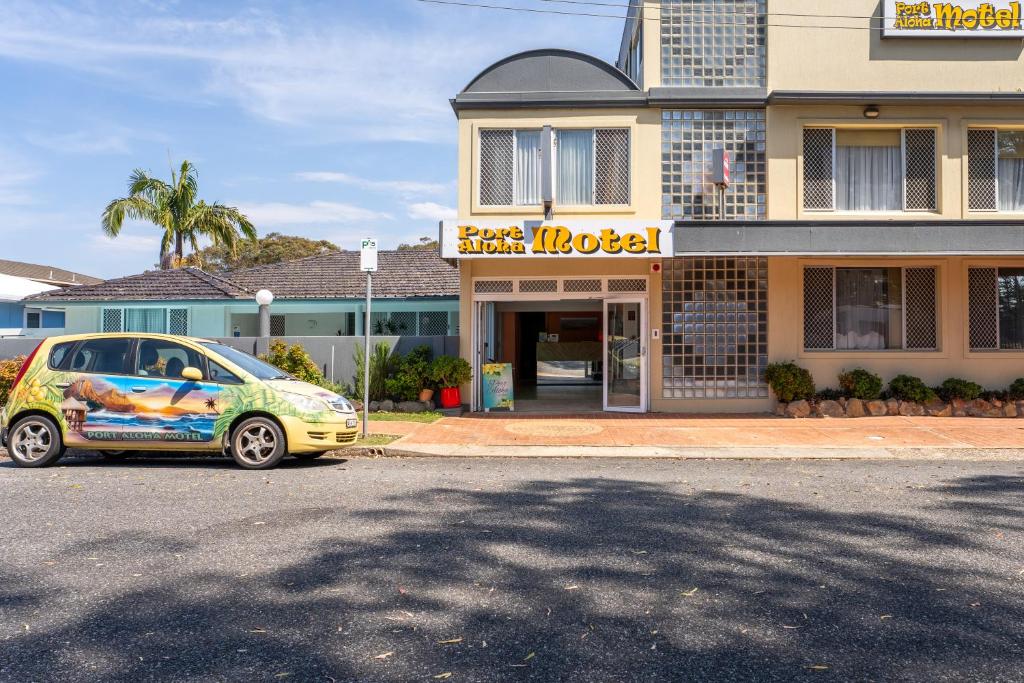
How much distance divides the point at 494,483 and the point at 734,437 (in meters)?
5.31

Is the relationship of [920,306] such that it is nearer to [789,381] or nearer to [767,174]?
[789,381]

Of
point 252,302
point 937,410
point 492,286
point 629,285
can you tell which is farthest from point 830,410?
point 252,302

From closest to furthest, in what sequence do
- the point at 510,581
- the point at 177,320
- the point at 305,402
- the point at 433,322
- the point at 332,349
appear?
the point at 510,581, the point at 305,402, the point at 332,349, the point at 177,320, the point at 433,322

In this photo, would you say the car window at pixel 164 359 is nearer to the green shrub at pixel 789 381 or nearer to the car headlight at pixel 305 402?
the car headlight at pixel 305 402

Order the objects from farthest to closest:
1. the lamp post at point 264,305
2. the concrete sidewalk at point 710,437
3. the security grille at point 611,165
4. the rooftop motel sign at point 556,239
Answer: the lamp post at point 264,305
the security grille at point 611,165
the rooftop motel sign at point 556,239
the concrete sidewalk at point 710,437

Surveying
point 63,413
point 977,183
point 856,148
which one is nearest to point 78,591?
point 63,413

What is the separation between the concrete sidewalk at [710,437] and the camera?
10.5 m

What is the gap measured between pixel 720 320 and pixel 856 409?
2959 mm

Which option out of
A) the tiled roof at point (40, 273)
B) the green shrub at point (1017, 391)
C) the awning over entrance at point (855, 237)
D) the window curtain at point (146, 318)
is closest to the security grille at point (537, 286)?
the awning over entrance at point (855, 237)

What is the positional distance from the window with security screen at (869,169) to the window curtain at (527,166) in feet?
17.1

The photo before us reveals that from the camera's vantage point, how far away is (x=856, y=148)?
14.9m

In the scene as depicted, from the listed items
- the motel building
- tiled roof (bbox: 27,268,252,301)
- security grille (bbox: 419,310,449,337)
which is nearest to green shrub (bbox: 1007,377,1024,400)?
the motel building

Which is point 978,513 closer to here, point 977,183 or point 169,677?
point 169,677

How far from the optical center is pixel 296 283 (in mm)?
23484
